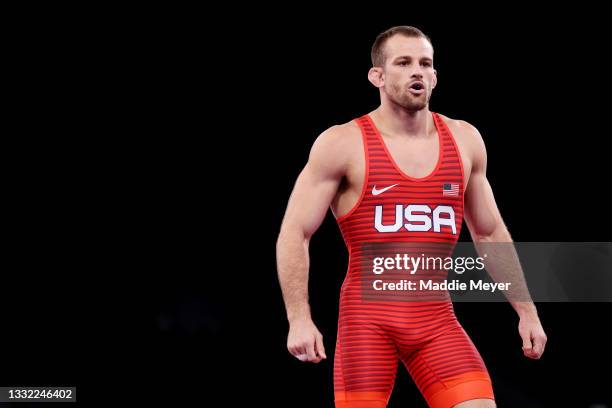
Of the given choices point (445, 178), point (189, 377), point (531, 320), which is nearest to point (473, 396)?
point (531, 320)

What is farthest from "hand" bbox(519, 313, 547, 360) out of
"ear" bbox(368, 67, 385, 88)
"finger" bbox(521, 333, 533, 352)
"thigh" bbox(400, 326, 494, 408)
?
"ear" bbox(368, 67, 385, 88)

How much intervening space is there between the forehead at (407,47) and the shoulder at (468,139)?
33 centimetres

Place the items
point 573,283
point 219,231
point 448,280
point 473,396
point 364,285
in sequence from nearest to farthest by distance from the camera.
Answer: point 473,396
point 364,285
point 448,280
point 573,283
point 219,231

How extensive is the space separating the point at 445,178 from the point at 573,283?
2697 mm

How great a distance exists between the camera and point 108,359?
6.70 m

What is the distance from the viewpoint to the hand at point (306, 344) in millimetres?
3736

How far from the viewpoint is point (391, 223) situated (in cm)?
393

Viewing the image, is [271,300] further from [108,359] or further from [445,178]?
[445,178]

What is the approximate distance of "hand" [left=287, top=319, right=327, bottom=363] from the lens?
12.3ft

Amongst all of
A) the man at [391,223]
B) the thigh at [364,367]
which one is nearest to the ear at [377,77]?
the man at [391,223]

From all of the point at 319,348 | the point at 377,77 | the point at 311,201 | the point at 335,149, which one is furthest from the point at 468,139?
the point at 319,348

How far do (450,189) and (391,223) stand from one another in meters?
0.29

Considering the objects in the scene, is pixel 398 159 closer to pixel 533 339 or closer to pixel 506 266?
pixel 506 266

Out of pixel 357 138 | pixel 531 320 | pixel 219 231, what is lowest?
pixel 531 320
